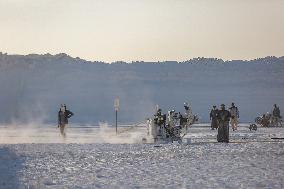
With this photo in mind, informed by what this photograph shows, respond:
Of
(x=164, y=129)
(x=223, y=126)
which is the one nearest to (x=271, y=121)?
(x=164, y=129)

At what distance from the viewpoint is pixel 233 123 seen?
4706cm

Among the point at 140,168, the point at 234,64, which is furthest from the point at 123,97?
the point at 140,168

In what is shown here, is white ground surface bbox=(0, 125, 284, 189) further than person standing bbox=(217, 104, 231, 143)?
No

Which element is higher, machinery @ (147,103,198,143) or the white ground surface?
machinery @ (147,103,198,143)

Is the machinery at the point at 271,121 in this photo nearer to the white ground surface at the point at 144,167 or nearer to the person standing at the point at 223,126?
the person standing at the point at 223,126

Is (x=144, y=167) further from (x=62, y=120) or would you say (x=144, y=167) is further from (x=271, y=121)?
(x=271, y=121)

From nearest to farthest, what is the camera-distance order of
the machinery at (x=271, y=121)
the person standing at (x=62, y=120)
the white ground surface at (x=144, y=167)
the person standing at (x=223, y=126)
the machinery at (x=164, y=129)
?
the white ground surface at (x=144, y=167) < the person standing at (x=223, y=126) < the machinery at (x=164, y=129) < the person standing at (x=62, y=120) < the machinery at (x=271, y=121)

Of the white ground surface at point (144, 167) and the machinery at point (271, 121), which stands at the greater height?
the machinery at point (271, 121)

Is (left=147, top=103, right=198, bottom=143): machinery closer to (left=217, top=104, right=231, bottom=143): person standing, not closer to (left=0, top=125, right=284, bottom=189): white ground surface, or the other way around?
(left=217, top=104, right=231, bottom=143): person standing

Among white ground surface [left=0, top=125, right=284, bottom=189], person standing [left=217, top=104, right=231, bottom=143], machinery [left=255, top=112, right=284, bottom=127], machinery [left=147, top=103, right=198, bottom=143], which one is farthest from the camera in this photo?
machinery [left=255, top=112, right=284, bottom=127]

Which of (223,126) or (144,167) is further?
(223,126)

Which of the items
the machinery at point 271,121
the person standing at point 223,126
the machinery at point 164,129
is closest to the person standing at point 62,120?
the machinery at point 164,129

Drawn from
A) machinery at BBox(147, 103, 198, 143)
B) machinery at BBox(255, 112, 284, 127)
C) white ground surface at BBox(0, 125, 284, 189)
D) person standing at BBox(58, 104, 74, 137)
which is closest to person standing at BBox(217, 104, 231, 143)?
machinery at BBox(147, 103, 198, 143)

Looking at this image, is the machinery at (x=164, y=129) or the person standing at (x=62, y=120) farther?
the person standing at (x=62, y=120)
